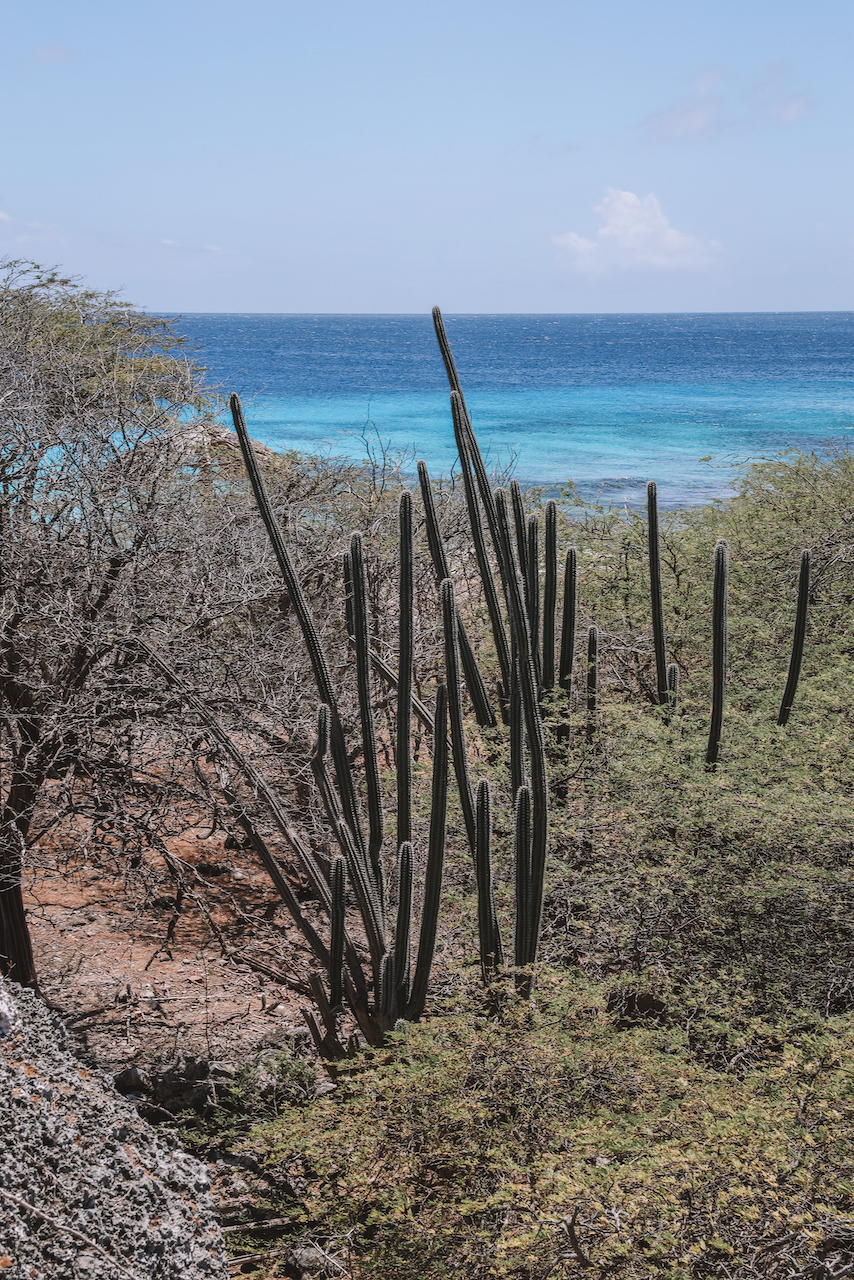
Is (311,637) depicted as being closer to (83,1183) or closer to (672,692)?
(83,1183)

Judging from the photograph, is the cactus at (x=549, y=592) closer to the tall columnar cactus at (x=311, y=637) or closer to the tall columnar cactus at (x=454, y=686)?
the tall columnar cactus at (x=454, y=686)

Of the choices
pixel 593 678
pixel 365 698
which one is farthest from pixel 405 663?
pixel 593 678

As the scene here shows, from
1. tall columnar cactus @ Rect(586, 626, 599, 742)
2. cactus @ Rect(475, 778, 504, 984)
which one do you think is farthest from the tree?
tall columnar cactus @ Rect(586, 626, 599, 742)

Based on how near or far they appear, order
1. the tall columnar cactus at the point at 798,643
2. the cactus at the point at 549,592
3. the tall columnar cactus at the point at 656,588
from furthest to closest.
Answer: the tall columnar cactus at the point at 656,588 < the tall columnar cactus at the point at 798,643 < the cactus at the point at 549,592

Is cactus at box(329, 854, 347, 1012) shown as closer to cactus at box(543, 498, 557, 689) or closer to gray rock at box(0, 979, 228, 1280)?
gray rock at box(0, 979, 228, 1280)

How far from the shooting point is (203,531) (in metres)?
6.21

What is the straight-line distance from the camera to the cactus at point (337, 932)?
4457 millimetres

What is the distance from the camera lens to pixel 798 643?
6.11m

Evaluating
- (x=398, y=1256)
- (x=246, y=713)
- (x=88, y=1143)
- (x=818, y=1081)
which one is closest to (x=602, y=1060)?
(x=818, y=1081)

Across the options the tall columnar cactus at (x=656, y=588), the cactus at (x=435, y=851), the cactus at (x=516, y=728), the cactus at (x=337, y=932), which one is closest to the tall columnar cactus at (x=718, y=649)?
the tall columnar cactus at (x=656, y=588)

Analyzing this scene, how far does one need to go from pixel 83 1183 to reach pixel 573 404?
51691 millimetres

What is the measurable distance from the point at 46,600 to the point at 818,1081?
4.35 m

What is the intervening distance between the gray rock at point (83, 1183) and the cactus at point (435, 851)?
135cm

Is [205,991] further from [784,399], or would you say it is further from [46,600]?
[784,399]
